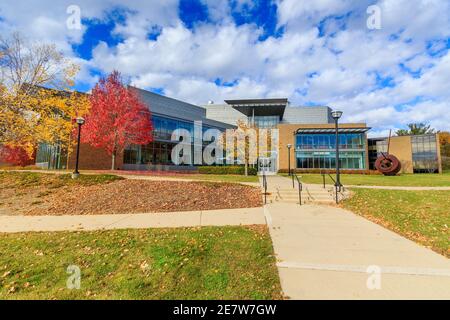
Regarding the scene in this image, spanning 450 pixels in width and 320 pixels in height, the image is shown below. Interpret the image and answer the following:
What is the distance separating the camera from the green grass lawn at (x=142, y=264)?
317 cm

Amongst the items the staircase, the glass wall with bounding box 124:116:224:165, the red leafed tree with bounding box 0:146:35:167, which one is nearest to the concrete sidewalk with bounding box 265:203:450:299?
the staircase

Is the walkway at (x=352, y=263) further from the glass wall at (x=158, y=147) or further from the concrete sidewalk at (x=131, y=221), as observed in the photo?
the glass wall at (x=158, y=147)

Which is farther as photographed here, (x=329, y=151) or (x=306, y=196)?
(x=329, y=151)

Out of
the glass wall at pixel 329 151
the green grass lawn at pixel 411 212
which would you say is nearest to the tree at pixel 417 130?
the glass wall at pixel 329 151

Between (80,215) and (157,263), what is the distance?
5488mm

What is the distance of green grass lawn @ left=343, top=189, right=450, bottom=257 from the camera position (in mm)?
5758

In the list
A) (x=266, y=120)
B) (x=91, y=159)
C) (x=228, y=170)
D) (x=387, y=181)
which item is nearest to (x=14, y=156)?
(x=91, y=159)

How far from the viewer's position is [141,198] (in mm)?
10180

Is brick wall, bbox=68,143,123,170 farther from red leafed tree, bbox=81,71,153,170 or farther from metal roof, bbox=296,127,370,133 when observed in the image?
metal roof, bbox=296,127,370,133

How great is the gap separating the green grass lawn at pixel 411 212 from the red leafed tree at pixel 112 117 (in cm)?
1775

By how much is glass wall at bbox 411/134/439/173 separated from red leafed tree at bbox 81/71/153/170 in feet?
151

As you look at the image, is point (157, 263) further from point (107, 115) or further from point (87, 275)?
point (107, 115)

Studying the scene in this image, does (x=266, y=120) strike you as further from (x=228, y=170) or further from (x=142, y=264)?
(x=142, y=264)

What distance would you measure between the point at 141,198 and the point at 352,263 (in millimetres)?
8524
